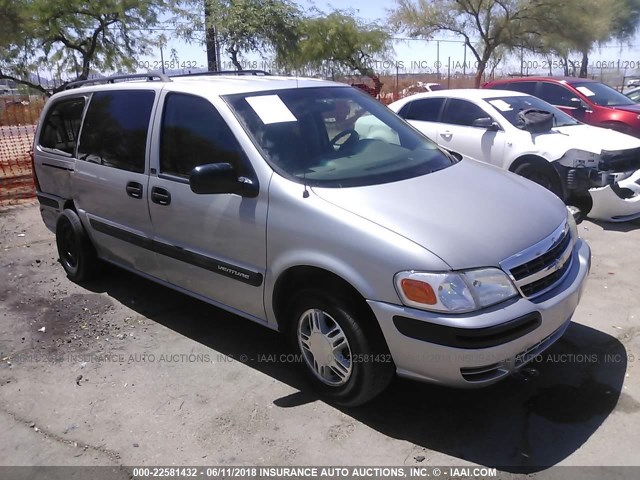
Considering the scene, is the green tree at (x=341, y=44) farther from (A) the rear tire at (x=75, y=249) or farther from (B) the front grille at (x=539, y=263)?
(B) the front grille at (x=539, y=263)

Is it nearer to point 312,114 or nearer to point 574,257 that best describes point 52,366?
point 312,114

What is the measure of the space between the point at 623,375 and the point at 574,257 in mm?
810

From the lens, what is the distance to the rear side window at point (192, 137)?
353cm

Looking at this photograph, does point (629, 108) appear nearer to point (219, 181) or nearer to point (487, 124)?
point (487, 124)

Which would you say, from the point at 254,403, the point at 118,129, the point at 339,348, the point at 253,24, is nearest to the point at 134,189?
the point at 118,129

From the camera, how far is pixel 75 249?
16.9 ft

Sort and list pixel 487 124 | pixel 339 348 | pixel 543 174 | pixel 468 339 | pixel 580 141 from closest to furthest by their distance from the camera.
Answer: pixel 468 339
pixel 339 348
pixel 580 141
pixel 543 174
pixel 487 124

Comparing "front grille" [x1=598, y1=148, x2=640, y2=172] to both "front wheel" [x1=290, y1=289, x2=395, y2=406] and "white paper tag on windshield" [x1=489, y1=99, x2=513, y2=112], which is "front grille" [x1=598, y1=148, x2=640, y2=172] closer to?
"white paper tag on windshield" [x1=489, y1=99, x2=513, y2=112]

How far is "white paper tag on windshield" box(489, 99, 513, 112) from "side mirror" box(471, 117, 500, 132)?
10.8 inches

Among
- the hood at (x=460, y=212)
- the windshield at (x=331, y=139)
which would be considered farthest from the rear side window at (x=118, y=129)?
the hood at (x=460, y=212)

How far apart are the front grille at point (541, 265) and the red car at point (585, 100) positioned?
773cm

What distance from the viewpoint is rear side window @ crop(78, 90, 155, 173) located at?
→ 13.6 feet

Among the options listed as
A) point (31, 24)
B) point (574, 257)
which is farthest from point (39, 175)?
point (31, 24)

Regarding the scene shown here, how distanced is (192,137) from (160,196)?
474mm
